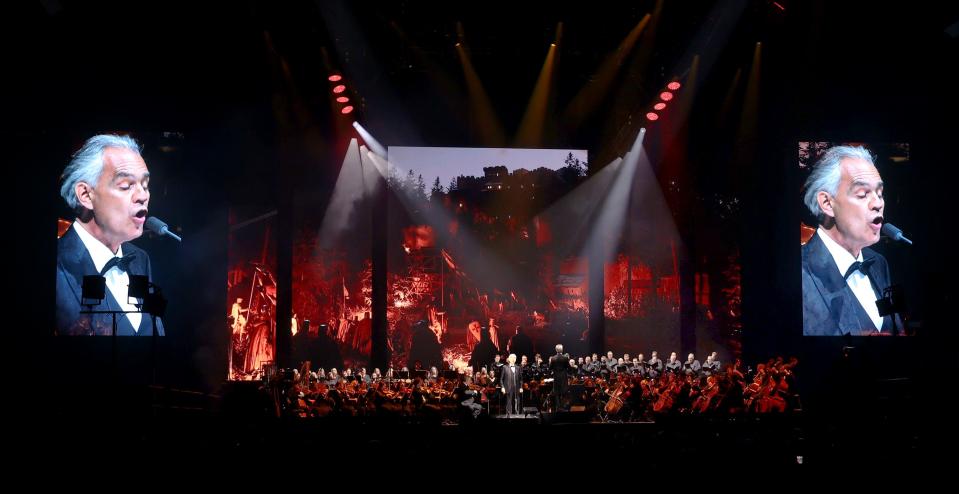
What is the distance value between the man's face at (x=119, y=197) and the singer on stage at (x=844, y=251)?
996cm

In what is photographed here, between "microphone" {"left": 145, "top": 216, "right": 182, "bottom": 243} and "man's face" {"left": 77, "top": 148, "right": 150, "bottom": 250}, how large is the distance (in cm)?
11

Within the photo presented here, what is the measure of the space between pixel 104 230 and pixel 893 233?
38.6ft

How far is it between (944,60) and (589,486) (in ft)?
32.9

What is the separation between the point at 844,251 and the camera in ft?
47.6

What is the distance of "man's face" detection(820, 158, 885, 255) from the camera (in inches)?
572

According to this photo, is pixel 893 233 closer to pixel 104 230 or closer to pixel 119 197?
pixel 119 197

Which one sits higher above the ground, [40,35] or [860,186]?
[40,35]

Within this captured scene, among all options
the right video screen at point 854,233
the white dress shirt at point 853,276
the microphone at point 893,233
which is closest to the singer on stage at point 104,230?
the right video screen at point 854,233

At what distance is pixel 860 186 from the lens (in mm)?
14656

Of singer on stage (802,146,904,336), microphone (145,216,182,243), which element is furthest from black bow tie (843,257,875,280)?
microphone (145,216,182,243)

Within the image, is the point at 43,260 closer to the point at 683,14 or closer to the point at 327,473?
the point at 327,473

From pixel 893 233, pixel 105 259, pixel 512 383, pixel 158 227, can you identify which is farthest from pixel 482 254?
pixel 893 233

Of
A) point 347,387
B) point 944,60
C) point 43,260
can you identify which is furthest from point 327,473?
point 944,60

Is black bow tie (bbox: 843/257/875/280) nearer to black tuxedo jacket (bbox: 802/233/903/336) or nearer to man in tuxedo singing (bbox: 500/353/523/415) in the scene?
black tuxedo jacket (bbox: 802/233/903/336)
